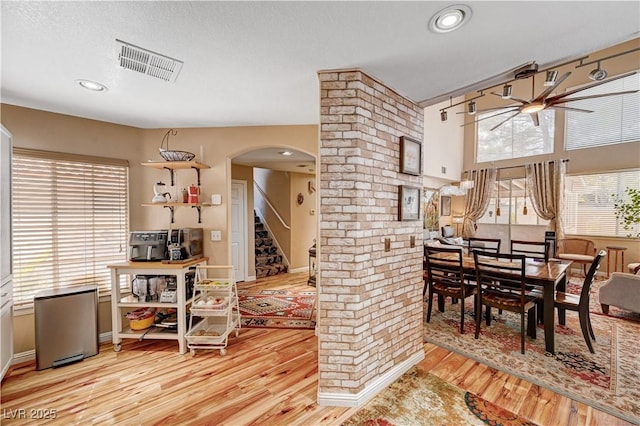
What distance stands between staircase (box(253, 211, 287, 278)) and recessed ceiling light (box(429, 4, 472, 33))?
5093 mm

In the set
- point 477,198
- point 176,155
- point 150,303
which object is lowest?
point 150,303

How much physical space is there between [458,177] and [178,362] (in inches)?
331

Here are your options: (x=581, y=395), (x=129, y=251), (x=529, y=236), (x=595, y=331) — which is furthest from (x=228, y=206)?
(x=529, y=236)

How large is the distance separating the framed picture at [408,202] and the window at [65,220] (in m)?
3.16

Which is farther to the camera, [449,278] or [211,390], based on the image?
[449,278]

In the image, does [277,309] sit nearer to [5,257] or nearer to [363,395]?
[363,395]

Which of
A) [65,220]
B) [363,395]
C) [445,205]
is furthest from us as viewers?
[445,205]

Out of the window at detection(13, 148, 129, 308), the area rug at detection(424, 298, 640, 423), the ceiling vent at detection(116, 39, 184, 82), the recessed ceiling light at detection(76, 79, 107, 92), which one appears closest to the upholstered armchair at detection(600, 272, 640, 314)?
the area rug at detection(424, 298, 640, 423)

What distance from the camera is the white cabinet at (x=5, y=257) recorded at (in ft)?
6.98

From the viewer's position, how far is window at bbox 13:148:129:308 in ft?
8.24

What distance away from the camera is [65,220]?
2.73 meters

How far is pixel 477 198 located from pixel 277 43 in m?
8.02

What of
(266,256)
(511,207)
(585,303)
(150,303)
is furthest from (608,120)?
(150,303)

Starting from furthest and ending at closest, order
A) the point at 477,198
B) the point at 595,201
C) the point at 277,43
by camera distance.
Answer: the point at 477,198, the point at 595,201, the point at 277,43
